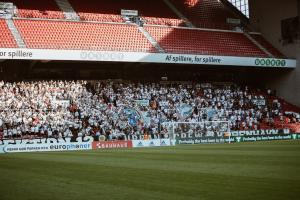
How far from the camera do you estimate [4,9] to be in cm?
3662

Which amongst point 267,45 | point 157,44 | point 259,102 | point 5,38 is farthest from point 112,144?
point 267,45

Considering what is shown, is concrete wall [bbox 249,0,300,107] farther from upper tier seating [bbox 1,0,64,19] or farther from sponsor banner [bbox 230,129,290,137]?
upper tier seating [bbox 1,0,64,19]

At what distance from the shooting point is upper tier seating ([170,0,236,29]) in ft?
148

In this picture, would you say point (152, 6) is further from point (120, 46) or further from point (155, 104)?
point (155, 104)

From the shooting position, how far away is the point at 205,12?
48031mm

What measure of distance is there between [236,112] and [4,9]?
19721 millimetres

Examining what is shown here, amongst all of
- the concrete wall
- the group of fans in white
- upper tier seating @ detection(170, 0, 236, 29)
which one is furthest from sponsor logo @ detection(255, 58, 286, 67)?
upper tier seating @ detection(170, 0, 236, 29)

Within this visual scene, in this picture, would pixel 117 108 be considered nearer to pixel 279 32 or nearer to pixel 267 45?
pixel 267 45

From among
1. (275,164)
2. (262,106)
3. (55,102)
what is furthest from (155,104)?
(275,164)

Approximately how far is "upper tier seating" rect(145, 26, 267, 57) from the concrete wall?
265 cm

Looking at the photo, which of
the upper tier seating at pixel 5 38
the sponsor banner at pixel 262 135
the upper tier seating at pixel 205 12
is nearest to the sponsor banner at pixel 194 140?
the sponsor banner at pixel 262 135

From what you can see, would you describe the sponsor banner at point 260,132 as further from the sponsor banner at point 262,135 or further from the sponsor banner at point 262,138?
the sponsor banner at point 262,138

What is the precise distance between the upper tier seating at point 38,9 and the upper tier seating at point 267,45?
18.8 m

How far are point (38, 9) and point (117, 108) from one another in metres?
11.5
